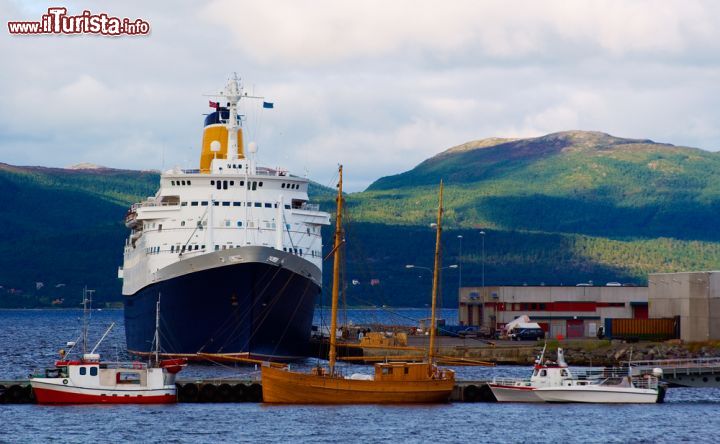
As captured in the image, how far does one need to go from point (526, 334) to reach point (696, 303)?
768 inches

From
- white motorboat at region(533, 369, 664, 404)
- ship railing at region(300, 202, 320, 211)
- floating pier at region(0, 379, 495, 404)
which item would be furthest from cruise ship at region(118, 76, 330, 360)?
white motorboat at region(533, 369, 664, 404)

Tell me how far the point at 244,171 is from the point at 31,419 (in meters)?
31.2

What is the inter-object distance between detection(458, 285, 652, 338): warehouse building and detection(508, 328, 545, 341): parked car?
11.8 feet

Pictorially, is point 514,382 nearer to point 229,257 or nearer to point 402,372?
point 402,372

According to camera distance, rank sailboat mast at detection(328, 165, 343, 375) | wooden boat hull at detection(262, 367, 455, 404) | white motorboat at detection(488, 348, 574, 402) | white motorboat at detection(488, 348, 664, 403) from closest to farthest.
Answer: wooden boat hull at detection(262, 367, 455, 404), sailboat mast at detection(328, 165, 343, 375), white motorboat at detection(488, 348, 664, 403), white motorboat at detection(488, 348, 574, 402)

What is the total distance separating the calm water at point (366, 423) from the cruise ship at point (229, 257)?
15.5m

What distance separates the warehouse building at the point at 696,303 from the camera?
92062 mm

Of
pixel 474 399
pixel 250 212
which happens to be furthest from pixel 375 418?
pixel 250 212

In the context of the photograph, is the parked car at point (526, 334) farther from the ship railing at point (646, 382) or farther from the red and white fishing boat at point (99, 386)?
the red and white fishing boat at point (99, 386)

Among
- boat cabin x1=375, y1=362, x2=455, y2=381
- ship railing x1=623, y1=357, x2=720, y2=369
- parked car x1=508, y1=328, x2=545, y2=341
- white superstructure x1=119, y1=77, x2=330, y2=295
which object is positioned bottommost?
boat cabin x1=375, y1=362, x2=455, y2=381

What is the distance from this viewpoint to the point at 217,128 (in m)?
97.3

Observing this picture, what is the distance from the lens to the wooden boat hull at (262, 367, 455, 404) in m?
64.0

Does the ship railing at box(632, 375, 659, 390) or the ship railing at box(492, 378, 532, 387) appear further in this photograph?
the ship railing at box(632, 375, 659, 390)

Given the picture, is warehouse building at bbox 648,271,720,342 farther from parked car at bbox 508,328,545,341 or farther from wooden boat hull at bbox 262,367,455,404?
wooden boat hull at bbox 262,367,455,404
